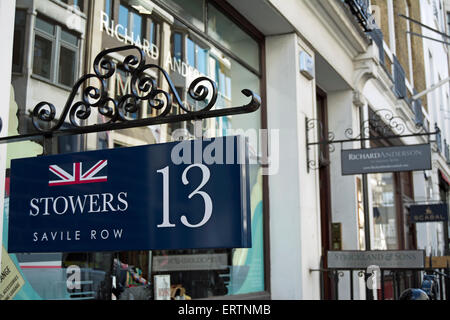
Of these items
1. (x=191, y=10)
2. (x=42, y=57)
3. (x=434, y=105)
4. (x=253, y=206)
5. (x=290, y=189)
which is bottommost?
(x=253, y=206)

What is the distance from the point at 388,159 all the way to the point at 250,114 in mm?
1878

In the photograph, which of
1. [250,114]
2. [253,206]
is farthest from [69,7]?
[253,206]

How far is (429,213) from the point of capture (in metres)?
14.0

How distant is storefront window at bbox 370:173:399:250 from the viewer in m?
11.9

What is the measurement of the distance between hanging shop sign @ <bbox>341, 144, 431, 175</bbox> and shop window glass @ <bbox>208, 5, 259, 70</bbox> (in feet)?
5.67

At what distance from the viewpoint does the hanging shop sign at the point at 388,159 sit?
6949mm

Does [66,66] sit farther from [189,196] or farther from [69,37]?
[189,196]

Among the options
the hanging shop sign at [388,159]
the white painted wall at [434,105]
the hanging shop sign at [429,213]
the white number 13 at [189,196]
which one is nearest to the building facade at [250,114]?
the hanging shop sign at [388,159]

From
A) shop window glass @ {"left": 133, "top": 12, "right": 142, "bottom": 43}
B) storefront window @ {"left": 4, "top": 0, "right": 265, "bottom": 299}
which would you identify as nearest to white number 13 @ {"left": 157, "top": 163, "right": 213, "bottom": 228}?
storefront window @ {"left": 4, "top": 0, "right": 265, "bottom": 299}

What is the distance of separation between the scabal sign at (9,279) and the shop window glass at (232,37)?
343cm

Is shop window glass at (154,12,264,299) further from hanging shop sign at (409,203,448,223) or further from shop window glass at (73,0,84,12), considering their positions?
hanging shop sign at (409,203,448,223)

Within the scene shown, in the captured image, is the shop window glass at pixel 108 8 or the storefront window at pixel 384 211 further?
the storefront window at pixel 384 211

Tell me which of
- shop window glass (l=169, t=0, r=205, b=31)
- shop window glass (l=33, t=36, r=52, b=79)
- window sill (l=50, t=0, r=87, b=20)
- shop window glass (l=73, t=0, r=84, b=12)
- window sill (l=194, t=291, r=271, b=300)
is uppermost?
shop window glass (l=169, t=0, r=205, b=31)

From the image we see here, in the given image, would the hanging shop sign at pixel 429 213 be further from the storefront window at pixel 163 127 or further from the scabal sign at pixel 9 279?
the scabal sign at pixel 9 279
